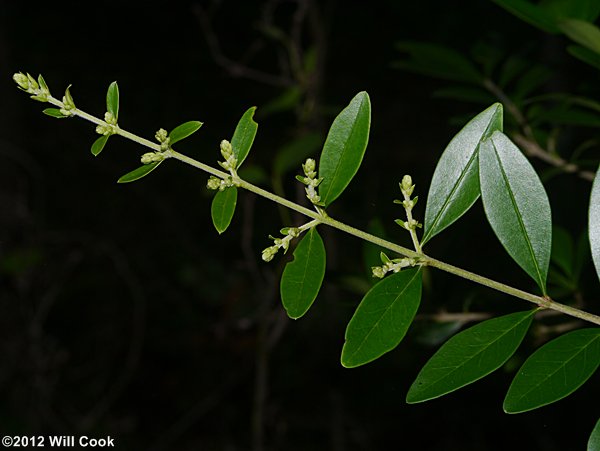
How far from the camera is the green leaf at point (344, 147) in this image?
2.37ft

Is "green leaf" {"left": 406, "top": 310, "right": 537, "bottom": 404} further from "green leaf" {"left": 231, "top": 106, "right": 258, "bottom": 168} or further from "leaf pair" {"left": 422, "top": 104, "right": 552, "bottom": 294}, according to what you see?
"green leaf" {"left": 231, "top": 106, "right": 258, "bottom": 168}

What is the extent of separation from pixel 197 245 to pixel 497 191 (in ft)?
13.0

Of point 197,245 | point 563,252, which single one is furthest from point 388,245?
point 197,245

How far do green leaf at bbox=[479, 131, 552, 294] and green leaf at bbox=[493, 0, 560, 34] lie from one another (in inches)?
11.1

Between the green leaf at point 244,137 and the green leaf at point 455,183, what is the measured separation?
0.70ft

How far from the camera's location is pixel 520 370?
2.16ft

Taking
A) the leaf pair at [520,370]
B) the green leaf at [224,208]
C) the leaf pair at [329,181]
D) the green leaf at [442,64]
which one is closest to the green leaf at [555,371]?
the leaf pair at [520,370]

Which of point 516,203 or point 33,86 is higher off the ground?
point 33,86

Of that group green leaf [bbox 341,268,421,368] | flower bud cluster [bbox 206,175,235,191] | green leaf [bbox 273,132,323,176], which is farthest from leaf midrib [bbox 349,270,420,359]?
green leaf [bbox 273,132,323,176]

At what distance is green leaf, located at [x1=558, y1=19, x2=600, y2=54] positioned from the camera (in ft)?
2.70

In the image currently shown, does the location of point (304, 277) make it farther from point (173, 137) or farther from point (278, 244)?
point (173, 137)

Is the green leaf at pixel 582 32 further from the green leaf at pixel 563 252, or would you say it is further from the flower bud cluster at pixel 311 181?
the green leaf at pixel 563 252

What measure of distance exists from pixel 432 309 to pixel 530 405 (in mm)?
724

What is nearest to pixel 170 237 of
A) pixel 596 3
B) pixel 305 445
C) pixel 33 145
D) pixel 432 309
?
pixel 33 145
